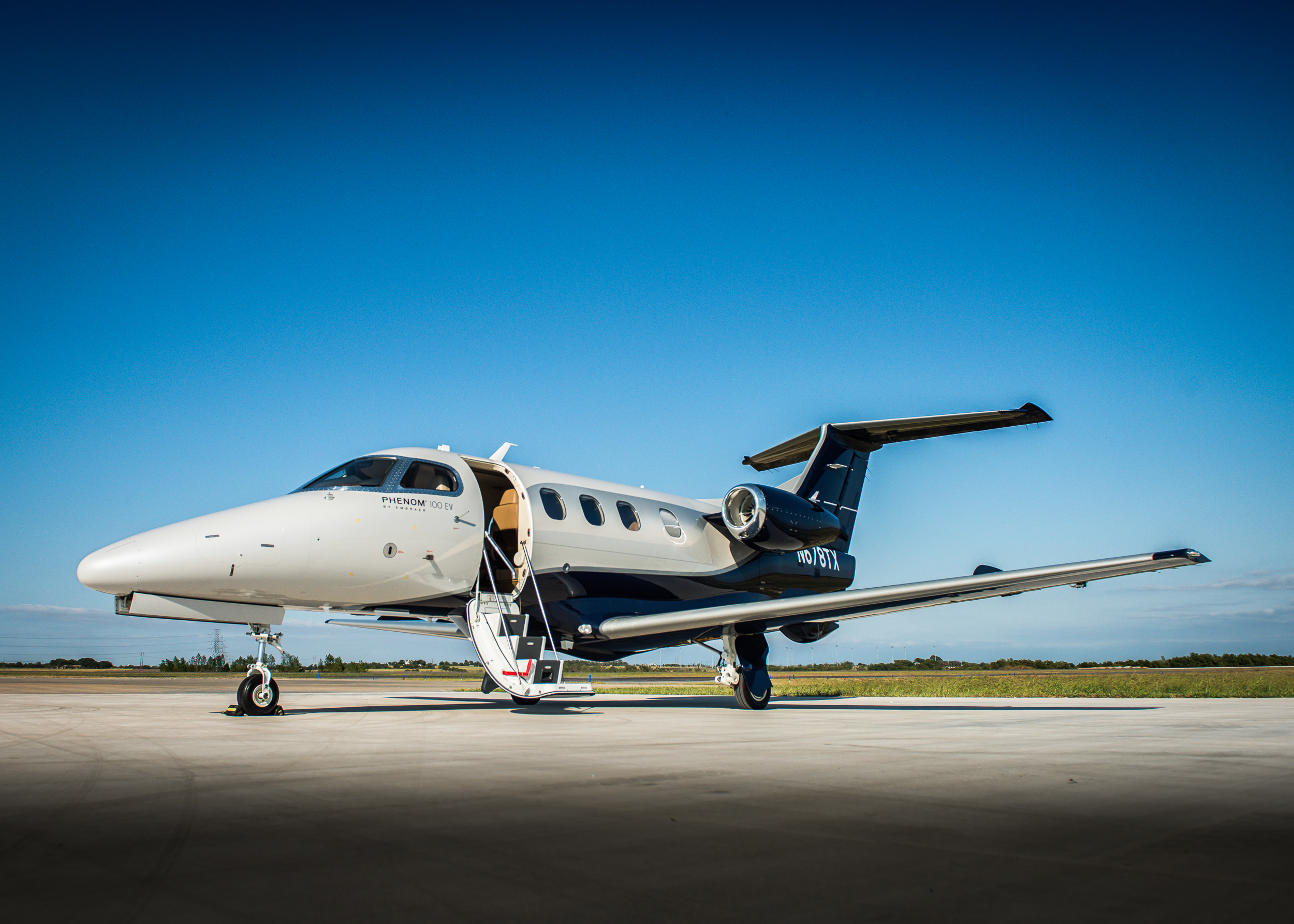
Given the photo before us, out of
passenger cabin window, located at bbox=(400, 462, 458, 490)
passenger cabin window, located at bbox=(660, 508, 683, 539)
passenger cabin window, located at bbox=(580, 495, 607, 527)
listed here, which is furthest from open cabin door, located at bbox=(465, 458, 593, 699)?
passenger cabin window, located at bbox=(660, 508, 683, 539)

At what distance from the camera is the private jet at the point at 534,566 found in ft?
35.8

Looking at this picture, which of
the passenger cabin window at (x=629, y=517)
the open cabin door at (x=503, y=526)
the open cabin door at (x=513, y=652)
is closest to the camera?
the open cabin door at (x=513, y=652)

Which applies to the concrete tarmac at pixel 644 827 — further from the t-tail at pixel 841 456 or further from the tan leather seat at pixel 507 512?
the t-tail at pixel 841 456

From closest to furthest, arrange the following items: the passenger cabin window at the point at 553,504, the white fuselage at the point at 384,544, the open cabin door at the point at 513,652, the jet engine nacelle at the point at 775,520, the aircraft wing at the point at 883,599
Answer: the white fuselage at the point at 384,544 < the aircraft wing at the point at 883,599 < the open cabin door at the point at 513,652 < the passenger cabin window at the point at 553,504 < the jet engine nacelle at the point at 775,520

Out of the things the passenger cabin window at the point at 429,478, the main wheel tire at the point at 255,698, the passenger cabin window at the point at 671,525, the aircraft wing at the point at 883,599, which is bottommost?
the main wheel tire at the point at 255,698

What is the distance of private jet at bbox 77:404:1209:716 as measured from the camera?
429 inches

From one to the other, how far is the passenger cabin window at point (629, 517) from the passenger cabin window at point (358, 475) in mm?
4538

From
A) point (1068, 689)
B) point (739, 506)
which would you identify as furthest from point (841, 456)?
point (1068, 689)

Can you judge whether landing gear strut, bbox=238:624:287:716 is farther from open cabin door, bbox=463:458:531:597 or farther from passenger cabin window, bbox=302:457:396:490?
open cabin door, bbox=463:458:531:597

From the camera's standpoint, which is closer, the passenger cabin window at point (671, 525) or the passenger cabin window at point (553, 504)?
the passenger cabin window at point (553, 504)

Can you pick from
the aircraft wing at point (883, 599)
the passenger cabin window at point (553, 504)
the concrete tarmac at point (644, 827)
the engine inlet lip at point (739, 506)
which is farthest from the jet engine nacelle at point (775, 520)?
the concrete tarmac at point (644, 827)

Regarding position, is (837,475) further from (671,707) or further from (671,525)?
(671,707)

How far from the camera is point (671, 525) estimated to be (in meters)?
16.5

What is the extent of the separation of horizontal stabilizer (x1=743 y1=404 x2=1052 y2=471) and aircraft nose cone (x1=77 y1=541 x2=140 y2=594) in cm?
1347
